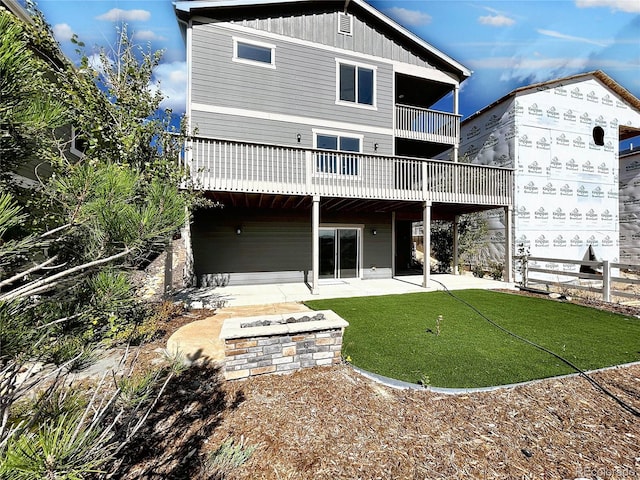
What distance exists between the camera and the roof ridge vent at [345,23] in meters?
10.1

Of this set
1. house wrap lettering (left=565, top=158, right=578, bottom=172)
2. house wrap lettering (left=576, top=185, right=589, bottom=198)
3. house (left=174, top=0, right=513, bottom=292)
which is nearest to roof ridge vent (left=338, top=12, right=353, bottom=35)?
house (left=174, top=0, right=513, bottom=292)

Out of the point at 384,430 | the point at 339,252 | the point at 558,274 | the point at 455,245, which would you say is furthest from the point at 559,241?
the point at 384,430

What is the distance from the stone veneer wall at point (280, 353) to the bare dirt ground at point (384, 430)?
0.12 meters

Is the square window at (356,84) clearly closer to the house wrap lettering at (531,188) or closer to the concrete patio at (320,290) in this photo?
the concrete patio at (320,290)

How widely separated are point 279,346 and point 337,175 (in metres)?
5.71

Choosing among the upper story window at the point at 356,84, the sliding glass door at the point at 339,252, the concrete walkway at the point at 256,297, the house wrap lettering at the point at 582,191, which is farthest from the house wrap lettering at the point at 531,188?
the sliding glass door at the point at 339,252

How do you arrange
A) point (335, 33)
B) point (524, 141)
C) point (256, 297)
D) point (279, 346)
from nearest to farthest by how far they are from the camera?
point (279, 346)
point (256, 297)
point (335, 33)
point (524, 141)

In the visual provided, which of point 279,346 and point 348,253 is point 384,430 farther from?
point 348,253

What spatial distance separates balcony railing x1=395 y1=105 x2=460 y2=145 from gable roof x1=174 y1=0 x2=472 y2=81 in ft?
6.69

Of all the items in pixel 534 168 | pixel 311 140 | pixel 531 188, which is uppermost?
pixel 311 140

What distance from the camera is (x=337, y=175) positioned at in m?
8.00

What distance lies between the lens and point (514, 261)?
36.3ft

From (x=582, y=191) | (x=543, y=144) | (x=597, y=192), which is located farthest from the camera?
(x=597, y=192)

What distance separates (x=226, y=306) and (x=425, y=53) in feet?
Answer: 38.6
